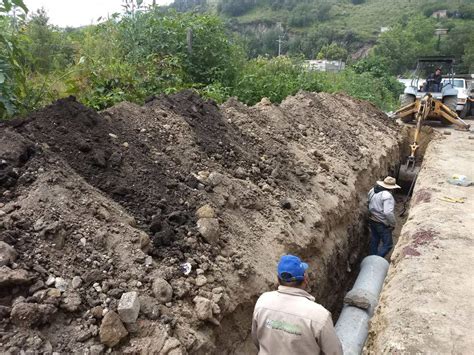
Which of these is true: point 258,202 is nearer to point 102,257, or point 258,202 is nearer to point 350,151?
point 102,257

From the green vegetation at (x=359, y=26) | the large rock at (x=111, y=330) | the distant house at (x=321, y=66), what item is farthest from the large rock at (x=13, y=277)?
the green vegetation at (x=359, y=26)

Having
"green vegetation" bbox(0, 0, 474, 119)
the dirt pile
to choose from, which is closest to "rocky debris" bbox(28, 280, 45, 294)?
the dirt pile

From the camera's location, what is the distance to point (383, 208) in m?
7.61

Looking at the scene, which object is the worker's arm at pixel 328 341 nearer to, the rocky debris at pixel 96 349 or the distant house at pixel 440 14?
the rocky debris at pixel 96 349

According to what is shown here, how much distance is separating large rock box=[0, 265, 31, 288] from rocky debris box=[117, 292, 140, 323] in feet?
2.16

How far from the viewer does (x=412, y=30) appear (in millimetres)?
56062

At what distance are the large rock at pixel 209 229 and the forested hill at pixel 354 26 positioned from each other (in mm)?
45352

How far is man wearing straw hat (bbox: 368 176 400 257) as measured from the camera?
24.9ft

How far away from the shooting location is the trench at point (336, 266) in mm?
3994

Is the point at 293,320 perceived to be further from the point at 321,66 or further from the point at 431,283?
the point at 321,66

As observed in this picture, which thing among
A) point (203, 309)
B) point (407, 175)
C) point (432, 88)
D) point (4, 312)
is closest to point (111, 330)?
point (4, 312)

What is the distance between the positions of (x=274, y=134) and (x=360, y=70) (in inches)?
835

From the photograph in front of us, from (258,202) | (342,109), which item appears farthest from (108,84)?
(342,109)

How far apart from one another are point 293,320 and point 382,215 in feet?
17.1
